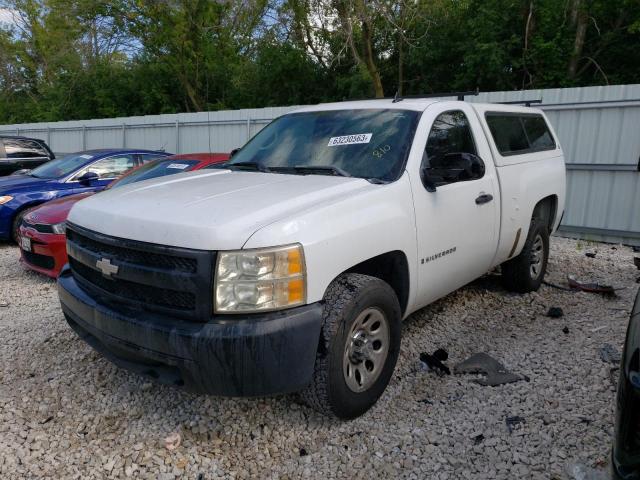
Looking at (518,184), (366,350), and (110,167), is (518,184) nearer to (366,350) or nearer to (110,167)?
(366,350)

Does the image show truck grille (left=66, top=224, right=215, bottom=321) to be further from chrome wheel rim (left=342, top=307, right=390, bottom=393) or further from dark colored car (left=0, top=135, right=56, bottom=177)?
dark colored car (left=0, top=135, right=56, bottom=177)

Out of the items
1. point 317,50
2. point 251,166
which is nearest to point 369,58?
point 317,50

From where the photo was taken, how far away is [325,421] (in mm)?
3062

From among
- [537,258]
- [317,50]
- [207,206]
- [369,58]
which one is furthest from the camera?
[317,50]

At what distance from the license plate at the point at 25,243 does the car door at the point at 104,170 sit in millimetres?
1880

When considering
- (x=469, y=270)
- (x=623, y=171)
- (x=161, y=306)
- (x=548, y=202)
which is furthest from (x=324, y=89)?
(x=161, y=306)

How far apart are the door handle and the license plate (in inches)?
185

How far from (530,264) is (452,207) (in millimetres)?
1908

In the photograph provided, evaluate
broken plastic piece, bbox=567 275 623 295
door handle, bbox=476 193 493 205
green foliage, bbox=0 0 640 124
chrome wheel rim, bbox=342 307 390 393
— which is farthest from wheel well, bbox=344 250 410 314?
green foliage, bbox=0 0 640 124

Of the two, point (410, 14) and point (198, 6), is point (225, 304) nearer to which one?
point (410, 14)

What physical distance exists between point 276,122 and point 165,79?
24029 millimetres

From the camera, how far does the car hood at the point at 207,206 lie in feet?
8.21

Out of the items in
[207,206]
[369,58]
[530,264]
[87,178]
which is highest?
[369,58]

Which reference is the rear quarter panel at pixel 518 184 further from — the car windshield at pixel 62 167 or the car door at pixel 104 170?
the car windshield at pixel 62 167
